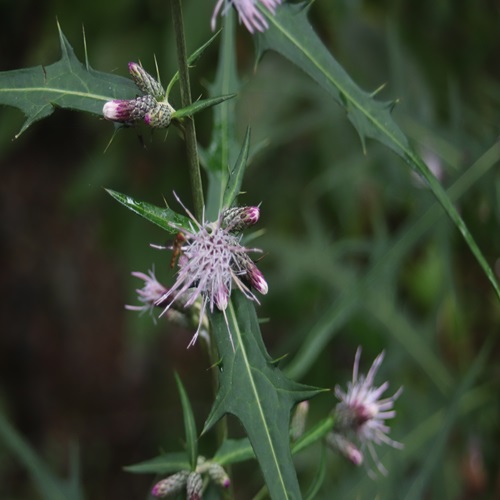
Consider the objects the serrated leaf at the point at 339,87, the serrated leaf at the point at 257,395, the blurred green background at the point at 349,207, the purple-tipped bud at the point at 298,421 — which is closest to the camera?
the serrated leaf at the point at 257,395

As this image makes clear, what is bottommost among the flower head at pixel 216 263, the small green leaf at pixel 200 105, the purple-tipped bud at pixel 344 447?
the purple-tipped bud at pixel 344 447

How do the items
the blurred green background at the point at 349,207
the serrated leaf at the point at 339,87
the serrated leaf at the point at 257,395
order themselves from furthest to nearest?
1. the blurred green background at the point at 349,207
2. the serrated leaf at the point at 339,87
3. the serrated leaf at the point at 257,395

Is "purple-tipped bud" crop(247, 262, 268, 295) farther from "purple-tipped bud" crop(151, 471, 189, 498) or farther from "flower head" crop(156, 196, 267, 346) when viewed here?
"purple-tipped bud" crop(151, 471, 189, 498)

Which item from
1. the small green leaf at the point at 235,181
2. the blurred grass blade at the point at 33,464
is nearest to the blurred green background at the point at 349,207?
the blurred grass blade at the point at 33,464

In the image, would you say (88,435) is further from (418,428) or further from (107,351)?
(418,428)

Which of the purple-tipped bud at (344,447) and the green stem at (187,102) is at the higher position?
the green stem at (187,102)

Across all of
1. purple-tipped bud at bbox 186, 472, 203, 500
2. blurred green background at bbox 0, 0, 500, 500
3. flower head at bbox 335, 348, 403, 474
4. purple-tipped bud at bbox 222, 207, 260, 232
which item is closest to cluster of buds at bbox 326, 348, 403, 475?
flower head at bbox 335, 348, 403, 474

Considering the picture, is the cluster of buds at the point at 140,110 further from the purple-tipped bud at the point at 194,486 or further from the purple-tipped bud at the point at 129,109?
the purple-tipped bud at the point at 194,486

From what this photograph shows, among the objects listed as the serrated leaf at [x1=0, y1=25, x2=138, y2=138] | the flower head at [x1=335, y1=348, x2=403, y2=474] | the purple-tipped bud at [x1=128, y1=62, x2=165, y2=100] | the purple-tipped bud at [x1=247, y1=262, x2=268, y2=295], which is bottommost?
the flower head at [x1=335, y1=348, x2=403, y2=474]

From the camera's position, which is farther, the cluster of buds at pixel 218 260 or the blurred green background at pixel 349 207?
the blurred green background at pixel 349 207
